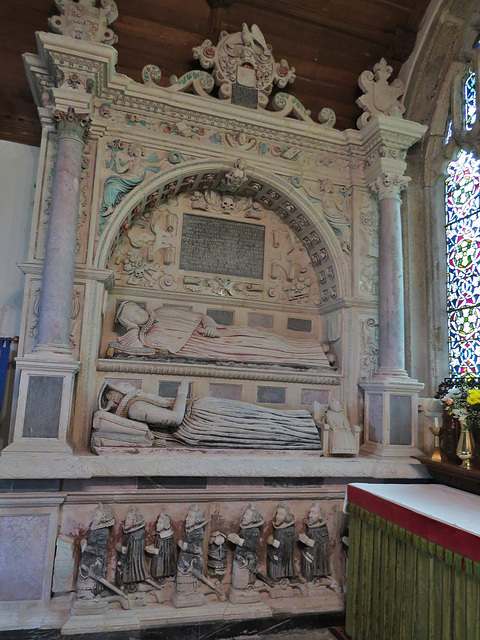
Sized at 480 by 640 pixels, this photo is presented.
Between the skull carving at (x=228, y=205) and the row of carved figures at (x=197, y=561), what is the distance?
3.22 m

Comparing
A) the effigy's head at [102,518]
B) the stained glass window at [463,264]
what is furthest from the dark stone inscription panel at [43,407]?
the stained glass window at [463,264]

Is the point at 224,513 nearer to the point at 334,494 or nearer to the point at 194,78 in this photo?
the point at 334,494

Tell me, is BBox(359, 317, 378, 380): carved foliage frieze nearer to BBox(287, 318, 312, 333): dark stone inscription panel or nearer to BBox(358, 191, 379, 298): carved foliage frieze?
BBox(358, 191, 379, 298): carved foliage frieze

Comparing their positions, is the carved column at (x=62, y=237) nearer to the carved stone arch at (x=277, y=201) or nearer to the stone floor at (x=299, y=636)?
the carved stone arch at (x=277, y=201)

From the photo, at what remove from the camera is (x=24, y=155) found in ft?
16.7

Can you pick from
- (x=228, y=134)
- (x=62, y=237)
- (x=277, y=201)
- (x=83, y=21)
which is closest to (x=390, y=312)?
(x=277, y=201)

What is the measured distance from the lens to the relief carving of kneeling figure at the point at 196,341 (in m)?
4.59

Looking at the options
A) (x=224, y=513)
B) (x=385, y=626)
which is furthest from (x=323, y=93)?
(x=385, y=626)

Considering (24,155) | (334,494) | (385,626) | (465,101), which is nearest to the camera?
(385,626)

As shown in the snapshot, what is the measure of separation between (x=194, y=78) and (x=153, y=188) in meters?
1.34

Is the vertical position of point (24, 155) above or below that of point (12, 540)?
above

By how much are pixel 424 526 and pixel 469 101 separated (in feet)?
15.6

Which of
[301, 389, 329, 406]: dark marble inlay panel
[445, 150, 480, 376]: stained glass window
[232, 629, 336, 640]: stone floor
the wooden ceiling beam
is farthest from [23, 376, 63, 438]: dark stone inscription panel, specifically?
the wooden ceiling beam

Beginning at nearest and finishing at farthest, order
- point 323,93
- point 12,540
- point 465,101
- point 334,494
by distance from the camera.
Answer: point 12,540 < point 334,494 < point 465,101 < point 323,93
